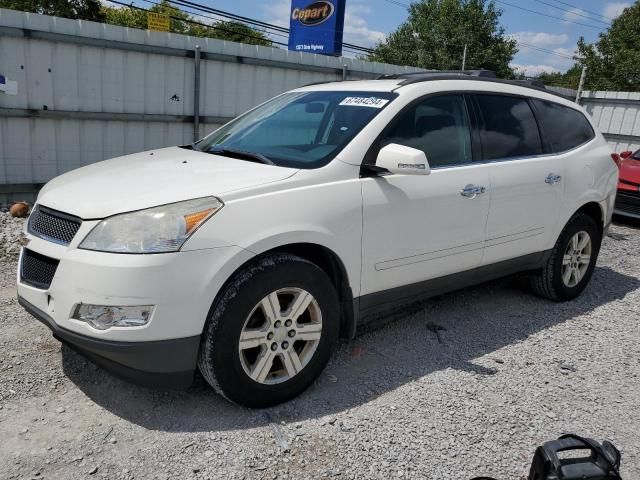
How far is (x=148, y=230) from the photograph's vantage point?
248cm

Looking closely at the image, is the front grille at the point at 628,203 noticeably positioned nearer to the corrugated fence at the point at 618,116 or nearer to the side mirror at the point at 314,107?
the corrugated fence at the point at 618,116

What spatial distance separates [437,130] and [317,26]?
14806mm

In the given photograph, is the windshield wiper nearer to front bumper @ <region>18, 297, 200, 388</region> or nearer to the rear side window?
front bumper @ <region>18, 297, 200, 388</region>

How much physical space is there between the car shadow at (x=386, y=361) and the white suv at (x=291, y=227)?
0.63ft

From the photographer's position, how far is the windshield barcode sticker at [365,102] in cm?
336

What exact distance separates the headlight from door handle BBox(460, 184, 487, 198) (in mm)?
1778

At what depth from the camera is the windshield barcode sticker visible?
11.0ft

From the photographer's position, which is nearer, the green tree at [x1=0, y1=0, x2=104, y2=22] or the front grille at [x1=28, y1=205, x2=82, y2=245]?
the front grille at [x1=28, y1=205, x2=82, y2=245]

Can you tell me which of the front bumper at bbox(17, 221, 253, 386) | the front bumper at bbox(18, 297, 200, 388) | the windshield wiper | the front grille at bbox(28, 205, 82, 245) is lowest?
the front bumper at bbox(18, 297, 200, 388)

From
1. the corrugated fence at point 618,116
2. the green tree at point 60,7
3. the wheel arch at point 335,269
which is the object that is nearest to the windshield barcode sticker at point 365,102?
the wheel arch at point 335,269

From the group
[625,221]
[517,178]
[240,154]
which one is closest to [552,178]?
[517,178]

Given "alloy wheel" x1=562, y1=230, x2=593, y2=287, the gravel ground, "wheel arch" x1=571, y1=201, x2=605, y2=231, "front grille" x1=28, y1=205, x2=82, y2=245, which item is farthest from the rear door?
"front grille" x1=28, y1=205, x2=82, y2=245

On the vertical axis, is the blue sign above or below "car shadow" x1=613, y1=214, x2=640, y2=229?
above

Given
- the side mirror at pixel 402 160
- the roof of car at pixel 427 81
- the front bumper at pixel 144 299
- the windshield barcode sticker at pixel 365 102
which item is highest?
the roof of car at pixel 427 81
